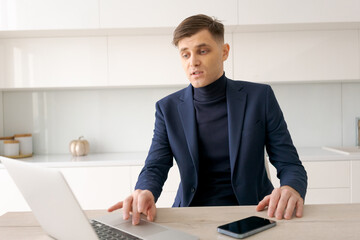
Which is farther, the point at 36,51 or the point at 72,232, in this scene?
the point at 36,51

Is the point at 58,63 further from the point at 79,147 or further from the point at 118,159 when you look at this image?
the point at 118,159

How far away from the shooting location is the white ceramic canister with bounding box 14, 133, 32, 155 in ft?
10.6

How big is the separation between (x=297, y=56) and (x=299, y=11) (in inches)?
13.7

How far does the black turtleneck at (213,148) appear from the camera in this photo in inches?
62.0

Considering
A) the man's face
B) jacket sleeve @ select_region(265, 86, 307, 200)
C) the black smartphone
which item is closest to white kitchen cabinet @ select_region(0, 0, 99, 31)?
the man's face

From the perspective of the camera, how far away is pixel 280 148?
1.53 m

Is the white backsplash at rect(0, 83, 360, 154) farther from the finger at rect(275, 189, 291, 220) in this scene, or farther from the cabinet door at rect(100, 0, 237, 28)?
the finger at rect(275, 189, 291, 220)

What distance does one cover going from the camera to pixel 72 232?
87cm

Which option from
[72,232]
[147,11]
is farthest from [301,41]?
[72,232]

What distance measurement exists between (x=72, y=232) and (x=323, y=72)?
260cm

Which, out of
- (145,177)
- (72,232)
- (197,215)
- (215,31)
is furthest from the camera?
(215,31)

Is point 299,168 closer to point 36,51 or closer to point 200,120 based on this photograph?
point 200,120

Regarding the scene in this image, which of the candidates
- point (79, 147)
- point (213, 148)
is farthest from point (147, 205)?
point (79, 147)

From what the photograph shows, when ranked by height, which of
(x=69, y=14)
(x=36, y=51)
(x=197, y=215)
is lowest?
(x=197, y=215)
